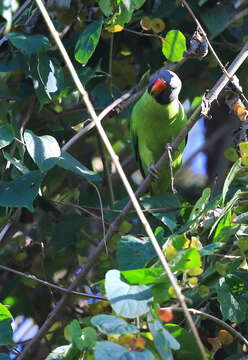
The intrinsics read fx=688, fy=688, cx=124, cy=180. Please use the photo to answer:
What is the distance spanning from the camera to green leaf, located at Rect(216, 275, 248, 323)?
1945 millimetres

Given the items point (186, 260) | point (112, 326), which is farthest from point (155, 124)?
point (112, 326)

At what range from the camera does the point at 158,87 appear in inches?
125

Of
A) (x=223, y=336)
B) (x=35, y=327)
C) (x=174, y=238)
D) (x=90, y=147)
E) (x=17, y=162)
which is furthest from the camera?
(x=90, y=147)

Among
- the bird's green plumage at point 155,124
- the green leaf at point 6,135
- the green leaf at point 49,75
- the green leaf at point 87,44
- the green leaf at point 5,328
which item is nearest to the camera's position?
the green leaf at point 5,328

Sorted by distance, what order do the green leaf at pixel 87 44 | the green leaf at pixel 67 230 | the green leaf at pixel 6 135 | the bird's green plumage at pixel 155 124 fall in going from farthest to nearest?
the bird's green plumage at pixel 155 124
the green leaf at pixel 67 230
the green leaf at pixel 87 44
the green leaf at pixel 6 135

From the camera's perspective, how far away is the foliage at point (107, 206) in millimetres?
1664

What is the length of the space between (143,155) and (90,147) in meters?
0.63

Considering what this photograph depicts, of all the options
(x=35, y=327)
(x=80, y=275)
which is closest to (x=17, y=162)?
(x=80, y=275)

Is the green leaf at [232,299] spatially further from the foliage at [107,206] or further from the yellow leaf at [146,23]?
the yellow leaf at [146,23]

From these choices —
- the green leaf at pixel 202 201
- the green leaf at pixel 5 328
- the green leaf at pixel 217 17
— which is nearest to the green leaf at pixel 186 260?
the green leaf at pixel 202 201

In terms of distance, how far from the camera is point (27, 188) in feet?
7.11

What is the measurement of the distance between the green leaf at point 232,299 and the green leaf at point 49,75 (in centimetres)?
98

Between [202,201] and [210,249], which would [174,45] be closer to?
[202,201]

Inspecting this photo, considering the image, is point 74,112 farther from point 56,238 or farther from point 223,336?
point 223,336
